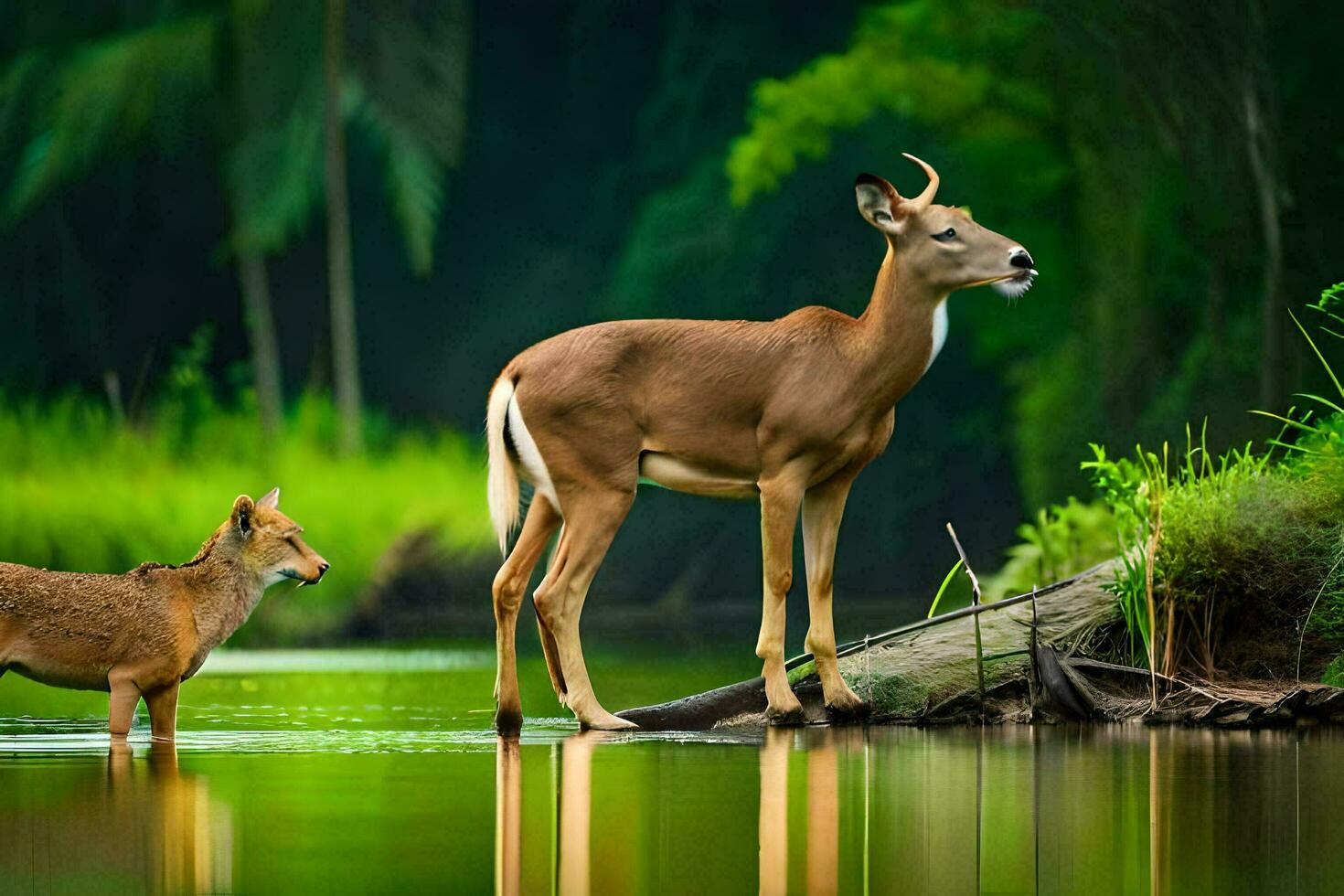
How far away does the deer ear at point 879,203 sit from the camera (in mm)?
7926

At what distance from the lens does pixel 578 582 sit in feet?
26.4

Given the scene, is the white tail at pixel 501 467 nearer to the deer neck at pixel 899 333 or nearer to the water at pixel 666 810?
the water at pixel 666 810

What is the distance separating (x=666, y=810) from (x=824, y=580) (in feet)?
9.43

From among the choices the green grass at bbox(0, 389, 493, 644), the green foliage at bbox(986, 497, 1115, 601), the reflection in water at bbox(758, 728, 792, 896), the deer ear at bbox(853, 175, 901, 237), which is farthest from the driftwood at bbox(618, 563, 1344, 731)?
the green grass at bbox(0, 389, 493, 644)

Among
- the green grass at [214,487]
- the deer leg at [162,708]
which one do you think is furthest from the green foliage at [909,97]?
the deer leg at [162,708]

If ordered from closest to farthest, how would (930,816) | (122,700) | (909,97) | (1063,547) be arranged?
(930,816) → (122,700) → (1063,547) → (909,97)

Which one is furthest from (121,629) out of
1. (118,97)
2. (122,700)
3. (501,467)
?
(118,97)

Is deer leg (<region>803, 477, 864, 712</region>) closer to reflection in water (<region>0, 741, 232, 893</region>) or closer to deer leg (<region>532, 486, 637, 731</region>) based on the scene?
A: deer leg (<region>532, 486, 637, 731</region>)

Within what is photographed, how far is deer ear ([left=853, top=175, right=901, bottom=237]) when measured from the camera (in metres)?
7.93

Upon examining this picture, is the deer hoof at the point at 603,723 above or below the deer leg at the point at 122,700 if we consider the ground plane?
below

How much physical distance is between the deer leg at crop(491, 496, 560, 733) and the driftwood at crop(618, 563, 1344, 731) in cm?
51

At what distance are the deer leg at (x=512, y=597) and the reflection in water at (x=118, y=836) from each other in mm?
1898

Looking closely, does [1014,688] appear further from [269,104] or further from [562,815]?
[269,104]

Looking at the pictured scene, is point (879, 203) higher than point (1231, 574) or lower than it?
higher
